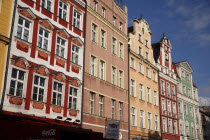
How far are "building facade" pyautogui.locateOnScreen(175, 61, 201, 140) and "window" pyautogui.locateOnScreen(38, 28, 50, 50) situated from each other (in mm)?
27972

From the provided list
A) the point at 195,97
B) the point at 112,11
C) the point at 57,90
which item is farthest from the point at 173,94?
the point at 57,90

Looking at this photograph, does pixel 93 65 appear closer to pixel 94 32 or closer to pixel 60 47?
pixel 94 32

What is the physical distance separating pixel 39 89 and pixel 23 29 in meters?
4.05

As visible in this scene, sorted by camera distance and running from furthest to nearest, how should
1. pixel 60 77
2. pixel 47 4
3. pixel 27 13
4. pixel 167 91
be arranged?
pixel 167 91
pixel 47 4
pixel 60 77
pixel 27 13

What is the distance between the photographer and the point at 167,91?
39906mm

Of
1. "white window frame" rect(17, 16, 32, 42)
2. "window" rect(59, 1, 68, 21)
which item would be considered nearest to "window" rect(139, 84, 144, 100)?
"window" rect(59, 1, 68, 21)

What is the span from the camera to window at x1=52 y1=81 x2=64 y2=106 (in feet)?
65.9

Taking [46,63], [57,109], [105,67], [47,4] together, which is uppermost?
[47,4]

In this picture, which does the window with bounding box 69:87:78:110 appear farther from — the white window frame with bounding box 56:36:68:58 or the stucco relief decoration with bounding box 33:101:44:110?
the stucco relief decoration with bounding box 33:101:44:110

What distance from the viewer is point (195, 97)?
162ft

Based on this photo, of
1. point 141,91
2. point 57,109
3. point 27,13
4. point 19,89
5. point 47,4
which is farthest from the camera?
point 141,91

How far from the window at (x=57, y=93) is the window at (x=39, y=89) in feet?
3.78

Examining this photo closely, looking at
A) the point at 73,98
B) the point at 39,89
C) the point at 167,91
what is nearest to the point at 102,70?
the point at 73,98

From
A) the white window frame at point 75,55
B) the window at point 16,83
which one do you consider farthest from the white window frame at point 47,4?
the window at point 16,83
